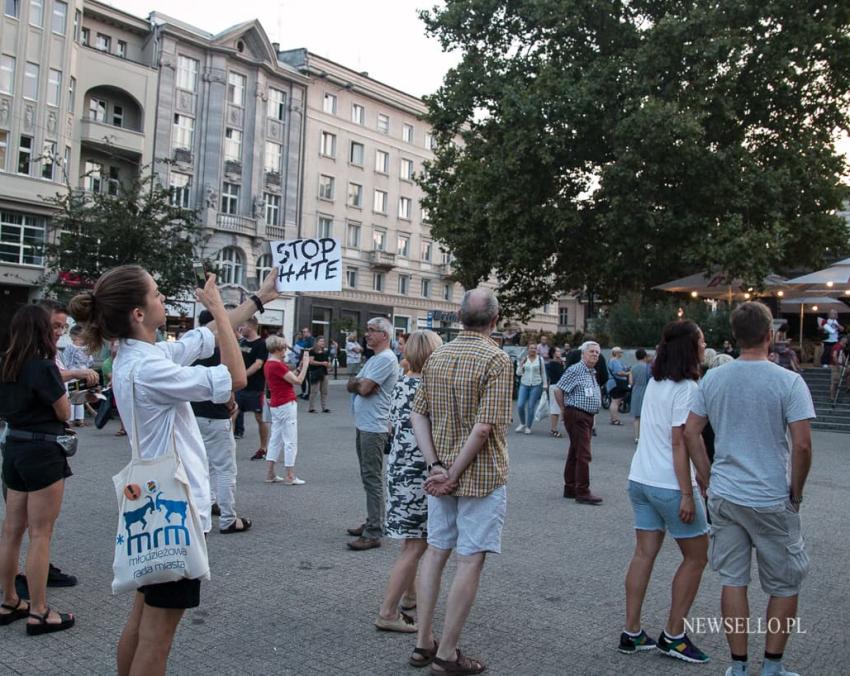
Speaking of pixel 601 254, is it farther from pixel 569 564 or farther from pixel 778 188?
pixel 569 564

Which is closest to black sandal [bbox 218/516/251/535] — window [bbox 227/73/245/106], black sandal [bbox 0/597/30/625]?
black sandal [bbox 0/597/30/625]

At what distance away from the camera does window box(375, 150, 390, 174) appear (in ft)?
179

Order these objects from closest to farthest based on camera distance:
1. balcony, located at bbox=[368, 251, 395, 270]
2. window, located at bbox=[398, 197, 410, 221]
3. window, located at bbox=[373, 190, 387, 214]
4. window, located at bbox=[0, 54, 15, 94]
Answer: window, located at bbox=[0, 54, 15, 94]
balcony, located at bbox=[368, 251, 395, 270]
window, located at bbox=[373, 190, 387, 214]
window, located at bbox=[398, 197, 410, 221]

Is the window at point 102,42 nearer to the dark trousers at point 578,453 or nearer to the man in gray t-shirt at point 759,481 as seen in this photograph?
the dark trousers at point 578,453

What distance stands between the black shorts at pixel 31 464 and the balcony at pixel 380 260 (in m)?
49.3

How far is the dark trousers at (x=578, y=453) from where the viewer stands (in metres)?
8.95

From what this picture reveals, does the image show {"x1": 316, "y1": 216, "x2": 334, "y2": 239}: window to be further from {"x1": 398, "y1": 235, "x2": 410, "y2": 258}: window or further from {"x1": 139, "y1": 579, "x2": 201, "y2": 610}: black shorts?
{"x1": 139, "y1": 579, "x2": 201, "y2": 610}: black shorts

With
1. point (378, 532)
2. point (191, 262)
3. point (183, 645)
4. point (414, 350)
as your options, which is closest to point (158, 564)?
point (183, 645)

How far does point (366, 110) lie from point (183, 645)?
51.8 meters

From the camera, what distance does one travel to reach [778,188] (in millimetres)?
22906

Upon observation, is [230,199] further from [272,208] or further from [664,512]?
[664,512]

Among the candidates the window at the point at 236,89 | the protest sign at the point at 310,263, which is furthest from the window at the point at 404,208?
the protest sign at the point at 310,263

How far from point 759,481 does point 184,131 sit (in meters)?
43.1

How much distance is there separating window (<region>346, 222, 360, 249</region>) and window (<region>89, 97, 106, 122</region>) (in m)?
17.5
